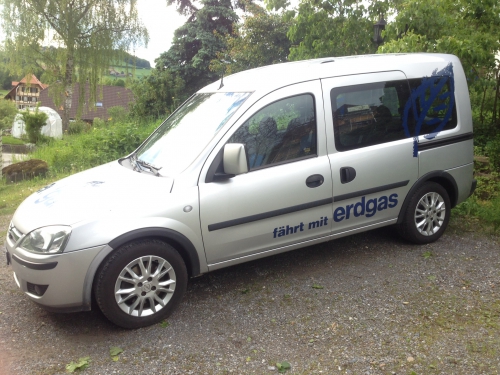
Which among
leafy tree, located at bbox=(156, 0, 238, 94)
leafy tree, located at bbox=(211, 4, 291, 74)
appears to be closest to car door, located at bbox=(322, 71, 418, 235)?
leafy tree, located at bbox=(211, 4, 291, 74)

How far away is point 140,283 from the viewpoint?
399 centimetres

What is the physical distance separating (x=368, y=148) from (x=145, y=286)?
244 centimetres

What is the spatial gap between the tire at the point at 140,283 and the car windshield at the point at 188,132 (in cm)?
73

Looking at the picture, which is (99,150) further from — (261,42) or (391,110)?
(261,42)

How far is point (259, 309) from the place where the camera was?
4.38 meters

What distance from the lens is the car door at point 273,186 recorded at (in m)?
4.28

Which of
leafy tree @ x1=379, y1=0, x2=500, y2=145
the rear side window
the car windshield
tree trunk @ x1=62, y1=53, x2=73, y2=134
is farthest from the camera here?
tree trunk @ x1=62, y1=53, x2=73, y2=134

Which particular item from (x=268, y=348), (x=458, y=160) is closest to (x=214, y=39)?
(x=458, y=160)

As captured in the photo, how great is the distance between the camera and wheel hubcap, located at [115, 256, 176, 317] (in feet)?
12.9

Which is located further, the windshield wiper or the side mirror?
the windshield wiper

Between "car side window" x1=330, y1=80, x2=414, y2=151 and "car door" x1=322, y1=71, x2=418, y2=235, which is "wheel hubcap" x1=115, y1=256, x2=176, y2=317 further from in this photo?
"car side window" x1=330, y1=80, x2=414, y2=151

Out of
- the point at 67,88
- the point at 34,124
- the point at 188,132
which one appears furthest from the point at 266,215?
the point at 67,88

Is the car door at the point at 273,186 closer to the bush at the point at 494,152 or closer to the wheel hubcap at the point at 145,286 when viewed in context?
the wheel hubcap at the point at 145,286

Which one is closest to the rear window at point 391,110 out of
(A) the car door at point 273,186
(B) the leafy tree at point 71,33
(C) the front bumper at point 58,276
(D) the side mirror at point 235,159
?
(A) the car door at point 273,186
